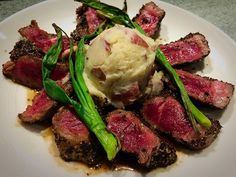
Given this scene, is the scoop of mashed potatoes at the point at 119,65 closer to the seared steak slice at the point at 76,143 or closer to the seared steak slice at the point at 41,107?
the seared steak slice at the point at 41,107

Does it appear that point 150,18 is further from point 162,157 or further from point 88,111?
point 162,157

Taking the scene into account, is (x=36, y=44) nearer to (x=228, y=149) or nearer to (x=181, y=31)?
(x=181, y=31)

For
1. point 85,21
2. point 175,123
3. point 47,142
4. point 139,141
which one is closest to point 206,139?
point 175,123

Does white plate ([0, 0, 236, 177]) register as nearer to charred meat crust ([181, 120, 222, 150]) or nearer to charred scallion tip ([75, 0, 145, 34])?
charred meat crust ([181, 120, 222, 150])

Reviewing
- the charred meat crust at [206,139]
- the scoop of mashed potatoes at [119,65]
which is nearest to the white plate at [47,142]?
the charred meat crust at [206,139]

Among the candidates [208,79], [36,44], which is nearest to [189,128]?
[208,79]
